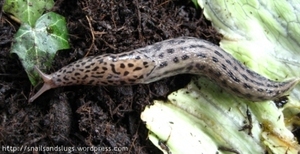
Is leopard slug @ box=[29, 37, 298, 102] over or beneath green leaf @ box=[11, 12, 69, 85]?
beneath

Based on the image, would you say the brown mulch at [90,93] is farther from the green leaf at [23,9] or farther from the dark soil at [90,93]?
the green leaf at [23,9]

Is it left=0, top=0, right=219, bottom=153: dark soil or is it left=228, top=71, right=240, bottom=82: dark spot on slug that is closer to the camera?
left=0, top=0, right=219, bottom=153: dark soil

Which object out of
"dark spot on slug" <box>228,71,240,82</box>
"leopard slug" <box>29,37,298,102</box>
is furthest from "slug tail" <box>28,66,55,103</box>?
"dark spot on slug" <box>228,71,240,82</box>

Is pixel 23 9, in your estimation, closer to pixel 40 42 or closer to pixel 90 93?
pixel 40 42

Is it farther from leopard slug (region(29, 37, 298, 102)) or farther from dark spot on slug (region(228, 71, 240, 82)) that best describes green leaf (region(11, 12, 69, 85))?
dark spot on slug (region(228, 71, 240, 82))

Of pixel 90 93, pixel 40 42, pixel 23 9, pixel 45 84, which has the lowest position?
pixel 90 93

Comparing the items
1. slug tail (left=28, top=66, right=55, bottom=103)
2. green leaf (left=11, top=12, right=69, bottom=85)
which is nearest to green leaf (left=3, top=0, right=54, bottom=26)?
green leaf (left=11, top=12, right=69, bottom=85)

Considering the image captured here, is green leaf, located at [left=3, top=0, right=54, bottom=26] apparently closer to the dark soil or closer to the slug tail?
the dark soil

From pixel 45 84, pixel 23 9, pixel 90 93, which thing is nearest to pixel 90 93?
pixel 90 93
